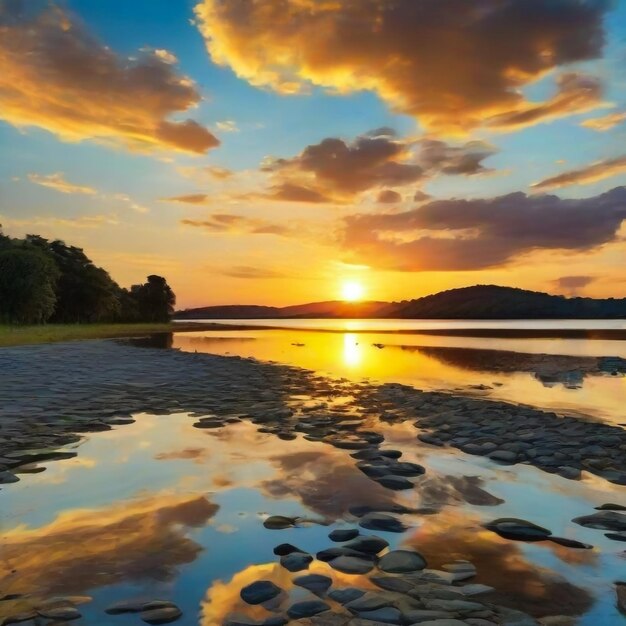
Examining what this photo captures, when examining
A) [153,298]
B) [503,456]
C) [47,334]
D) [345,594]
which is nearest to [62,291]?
[153,298]

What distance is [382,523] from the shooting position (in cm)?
629

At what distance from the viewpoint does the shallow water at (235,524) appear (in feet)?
15.3

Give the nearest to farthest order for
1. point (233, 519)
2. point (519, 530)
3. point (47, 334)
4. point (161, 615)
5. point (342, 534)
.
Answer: point (161, 615) < point (342, 534) < point (519, 530) < point (233, 519) < point (47, 334)

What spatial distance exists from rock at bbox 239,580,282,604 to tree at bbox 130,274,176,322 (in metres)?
148

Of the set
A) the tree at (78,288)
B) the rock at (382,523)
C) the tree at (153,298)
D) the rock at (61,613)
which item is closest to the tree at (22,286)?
the tree at (78,288)

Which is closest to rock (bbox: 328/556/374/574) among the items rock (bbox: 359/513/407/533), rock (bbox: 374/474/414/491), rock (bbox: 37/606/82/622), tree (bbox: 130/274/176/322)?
rock (bbox: 359/513/407/533)

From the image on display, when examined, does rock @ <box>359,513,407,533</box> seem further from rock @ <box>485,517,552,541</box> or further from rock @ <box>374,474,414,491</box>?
rock @ <box>374,474,414,491</box>

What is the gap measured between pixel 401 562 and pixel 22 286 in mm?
82825

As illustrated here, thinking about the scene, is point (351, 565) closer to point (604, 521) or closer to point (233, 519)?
point (233, 519)

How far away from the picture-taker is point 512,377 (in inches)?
1011

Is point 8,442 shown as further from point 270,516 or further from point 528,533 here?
point 528,533

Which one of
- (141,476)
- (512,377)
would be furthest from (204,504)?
(512,377)

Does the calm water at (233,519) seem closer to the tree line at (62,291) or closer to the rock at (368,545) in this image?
the rock at (368,545)

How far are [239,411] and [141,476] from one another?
21.1ft
